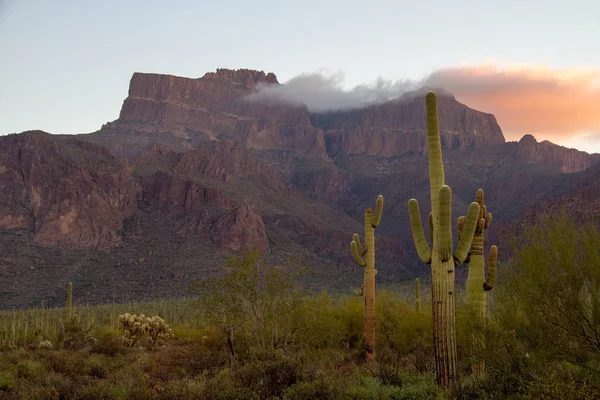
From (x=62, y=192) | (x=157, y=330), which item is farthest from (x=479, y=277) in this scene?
(x=62, y=192)

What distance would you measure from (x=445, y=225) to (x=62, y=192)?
99.9 metres

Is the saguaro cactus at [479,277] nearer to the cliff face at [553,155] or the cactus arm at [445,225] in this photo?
the cactus arm at [445,225]

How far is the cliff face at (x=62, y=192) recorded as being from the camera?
307ft

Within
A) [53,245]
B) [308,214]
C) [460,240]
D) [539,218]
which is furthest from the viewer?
[308,214]

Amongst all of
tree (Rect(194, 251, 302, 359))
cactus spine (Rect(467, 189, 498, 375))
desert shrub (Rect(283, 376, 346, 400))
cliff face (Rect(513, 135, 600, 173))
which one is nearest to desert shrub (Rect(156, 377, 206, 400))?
desert shrub (Rect(283, 376, 346, 400))

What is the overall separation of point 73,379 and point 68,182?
9151 centimetres

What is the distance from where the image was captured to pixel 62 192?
330 ft

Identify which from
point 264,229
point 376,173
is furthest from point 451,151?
point 264,229

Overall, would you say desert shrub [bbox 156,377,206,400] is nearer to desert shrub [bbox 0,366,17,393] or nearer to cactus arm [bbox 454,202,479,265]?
desert shrub [bbox 0,366,17,393]

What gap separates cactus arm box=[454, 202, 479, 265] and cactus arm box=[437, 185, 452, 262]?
43 centimetres

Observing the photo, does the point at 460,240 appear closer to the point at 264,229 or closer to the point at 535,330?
the point at 535,330

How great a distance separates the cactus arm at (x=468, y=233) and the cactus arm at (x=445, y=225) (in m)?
0.43

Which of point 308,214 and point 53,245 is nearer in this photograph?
point 53,245

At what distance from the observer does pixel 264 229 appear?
108938 mm
